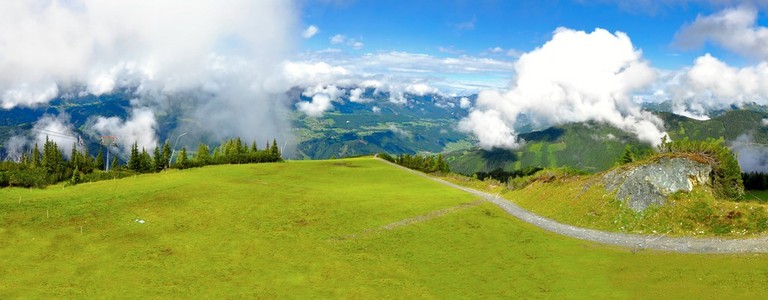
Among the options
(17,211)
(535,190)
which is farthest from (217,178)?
(535,190)

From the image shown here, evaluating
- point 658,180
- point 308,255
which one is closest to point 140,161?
point 308,255

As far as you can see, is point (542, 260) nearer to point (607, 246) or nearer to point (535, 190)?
point (607, 246)

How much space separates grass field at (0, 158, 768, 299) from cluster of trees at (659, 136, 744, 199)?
20541 millimetres

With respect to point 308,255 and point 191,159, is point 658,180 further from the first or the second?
point 191,159

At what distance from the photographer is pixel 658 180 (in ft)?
173

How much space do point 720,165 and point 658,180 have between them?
30.6 ft

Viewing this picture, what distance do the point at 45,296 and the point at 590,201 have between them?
5542 centimetres

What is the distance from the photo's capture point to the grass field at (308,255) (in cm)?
3403

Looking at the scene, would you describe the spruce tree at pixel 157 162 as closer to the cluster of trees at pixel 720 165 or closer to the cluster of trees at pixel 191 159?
the cluster of trees at pixel 191 159

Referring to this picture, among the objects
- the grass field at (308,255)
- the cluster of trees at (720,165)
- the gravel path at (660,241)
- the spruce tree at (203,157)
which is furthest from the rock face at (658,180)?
the spruce tree at (203,157)

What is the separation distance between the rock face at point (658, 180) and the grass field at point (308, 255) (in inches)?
456

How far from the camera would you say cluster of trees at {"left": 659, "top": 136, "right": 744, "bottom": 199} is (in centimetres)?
5422

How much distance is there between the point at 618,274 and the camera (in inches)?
1439

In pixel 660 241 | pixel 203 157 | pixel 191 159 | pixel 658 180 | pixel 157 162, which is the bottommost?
pixel 660 241
